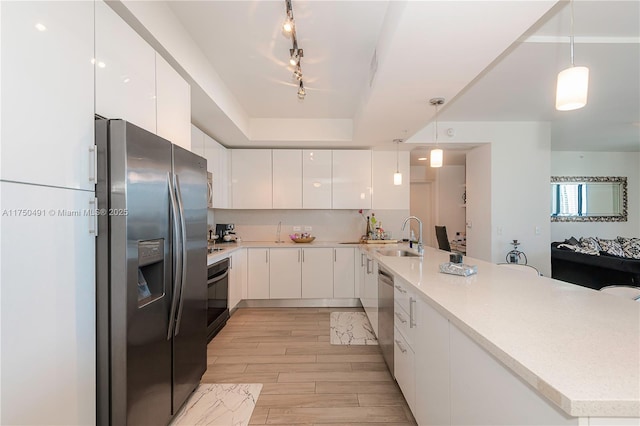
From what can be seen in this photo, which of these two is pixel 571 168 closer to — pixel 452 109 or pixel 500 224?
pixel 500 224

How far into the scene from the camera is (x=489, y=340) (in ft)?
2.97

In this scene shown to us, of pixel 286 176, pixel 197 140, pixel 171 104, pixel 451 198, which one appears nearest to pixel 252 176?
pixel 286 176

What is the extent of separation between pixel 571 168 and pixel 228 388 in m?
7.18

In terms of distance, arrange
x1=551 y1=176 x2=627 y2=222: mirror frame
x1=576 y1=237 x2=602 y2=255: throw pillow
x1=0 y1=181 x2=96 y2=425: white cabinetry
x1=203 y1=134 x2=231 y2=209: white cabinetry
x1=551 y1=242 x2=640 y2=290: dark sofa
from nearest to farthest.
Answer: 1. x1=0 y1=181 x2=96 y2=425: white cabinetry
2. x1=203 y1=134 x2=231 y2=209: white cabinetry
3. x1=551 y1=242 x2=640 y2=290: dark sofa
4. x1=576 y1=237 x2=602 y2=255: throw pillow
5. x1=551 y1=176 x2=627 y2=222: mirror frame

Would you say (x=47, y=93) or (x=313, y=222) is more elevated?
(x=47, y=93)

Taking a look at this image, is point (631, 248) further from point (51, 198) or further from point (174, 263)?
point (51, 198)

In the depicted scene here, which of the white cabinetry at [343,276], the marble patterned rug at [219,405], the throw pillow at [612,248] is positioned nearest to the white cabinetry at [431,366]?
the marble patterned rug at [219,405]

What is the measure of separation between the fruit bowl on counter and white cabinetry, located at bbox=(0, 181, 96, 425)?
9.94ft

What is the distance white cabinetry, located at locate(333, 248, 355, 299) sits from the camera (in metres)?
3.97

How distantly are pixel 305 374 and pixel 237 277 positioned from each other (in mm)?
1773

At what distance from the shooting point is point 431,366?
1.43 m

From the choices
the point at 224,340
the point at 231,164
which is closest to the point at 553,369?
the point at 224,340

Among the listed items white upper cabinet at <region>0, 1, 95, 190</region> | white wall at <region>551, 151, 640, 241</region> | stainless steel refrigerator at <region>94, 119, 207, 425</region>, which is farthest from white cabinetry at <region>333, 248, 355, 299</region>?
white wall at <region>551, 151, 640, 241</region>

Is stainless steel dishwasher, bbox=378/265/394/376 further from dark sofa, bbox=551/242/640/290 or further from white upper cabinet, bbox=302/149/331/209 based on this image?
dark sofa, bbox=551/242/640/290
